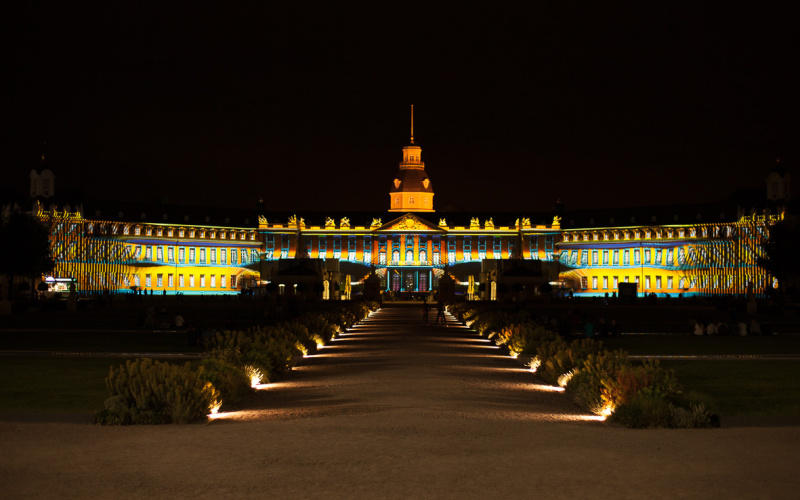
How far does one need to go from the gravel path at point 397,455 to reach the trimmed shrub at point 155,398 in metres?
0.50

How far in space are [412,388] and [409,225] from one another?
171816 millimetres

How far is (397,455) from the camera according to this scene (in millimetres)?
15320

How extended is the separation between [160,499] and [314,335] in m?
28.3

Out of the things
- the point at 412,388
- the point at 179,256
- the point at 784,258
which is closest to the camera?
the point at 412,388

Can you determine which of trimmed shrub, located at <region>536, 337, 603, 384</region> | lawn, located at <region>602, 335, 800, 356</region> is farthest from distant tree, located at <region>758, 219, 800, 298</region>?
trimmed shrub, located at <region>536, 337, 603, 384</region>

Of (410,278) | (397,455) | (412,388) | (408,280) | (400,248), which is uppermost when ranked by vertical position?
(400,248)

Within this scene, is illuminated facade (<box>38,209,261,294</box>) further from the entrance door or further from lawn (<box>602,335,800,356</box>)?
lawn (<box>602,335,800,356</box>)

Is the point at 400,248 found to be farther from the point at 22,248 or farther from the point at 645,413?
the point at 645,413

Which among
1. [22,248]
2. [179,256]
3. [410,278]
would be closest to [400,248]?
[410,278]

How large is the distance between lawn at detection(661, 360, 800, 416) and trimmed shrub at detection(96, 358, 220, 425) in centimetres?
966

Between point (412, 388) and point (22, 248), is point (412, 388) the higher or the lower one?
the lower one

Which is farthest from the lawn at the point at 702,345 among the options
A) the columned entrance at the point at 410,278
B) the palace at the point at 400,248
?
the columned entrance at the point at 410,278

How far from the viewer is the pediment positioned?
641 feet

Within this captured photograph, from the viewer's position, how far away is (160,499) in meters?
12.5
